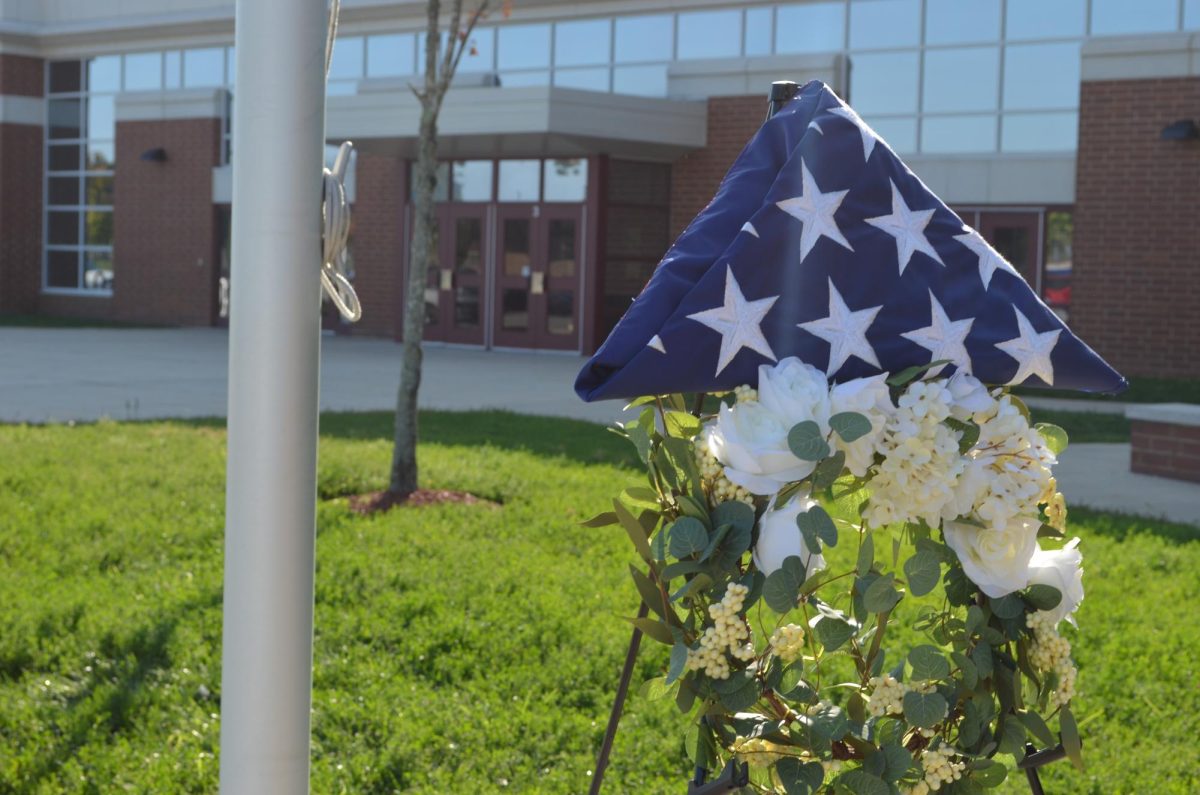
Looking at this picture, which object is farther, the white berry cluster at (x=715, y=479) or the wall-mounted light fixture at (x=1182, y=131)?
the wall-mounted light fixture at (x=1182, y=131)

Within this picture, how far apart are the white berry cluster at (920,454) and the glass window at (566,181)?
19.9 metres

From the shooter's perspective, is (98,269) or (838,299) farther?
(98,269)

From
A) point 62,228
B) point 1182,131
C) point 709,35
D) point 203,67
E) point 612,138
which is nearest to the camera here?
point 1182,131

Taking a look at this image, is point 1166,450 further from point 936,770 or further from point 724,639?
point 724,639

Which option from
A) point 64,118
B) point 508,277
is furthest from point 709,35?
point 64,118

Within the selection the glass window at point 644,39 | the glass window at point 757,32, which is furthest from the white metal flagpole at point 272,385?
the glass window at point 644,39

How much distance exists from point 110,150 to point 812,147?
29.7 metres

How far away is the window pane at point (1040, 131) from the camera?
62.6 feet

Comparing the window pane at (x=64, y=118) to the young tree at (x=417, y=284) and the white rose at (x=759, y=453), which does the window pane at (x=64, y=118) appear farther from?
the white rose at (x=759, y=453)

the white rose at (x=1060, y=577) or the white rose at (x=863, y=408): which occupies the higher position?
the white rose at (x=863, y=408)

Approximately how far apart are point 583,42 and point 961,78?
6111 mm

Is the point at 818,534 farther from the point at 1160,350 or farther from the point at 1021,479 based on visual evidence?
the point at 1160,350

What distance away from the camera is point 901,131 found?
795 inches

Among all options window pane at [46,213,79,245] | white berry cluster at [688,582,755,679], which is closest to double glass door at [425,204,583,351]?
window pane at [46,213,79,245]
